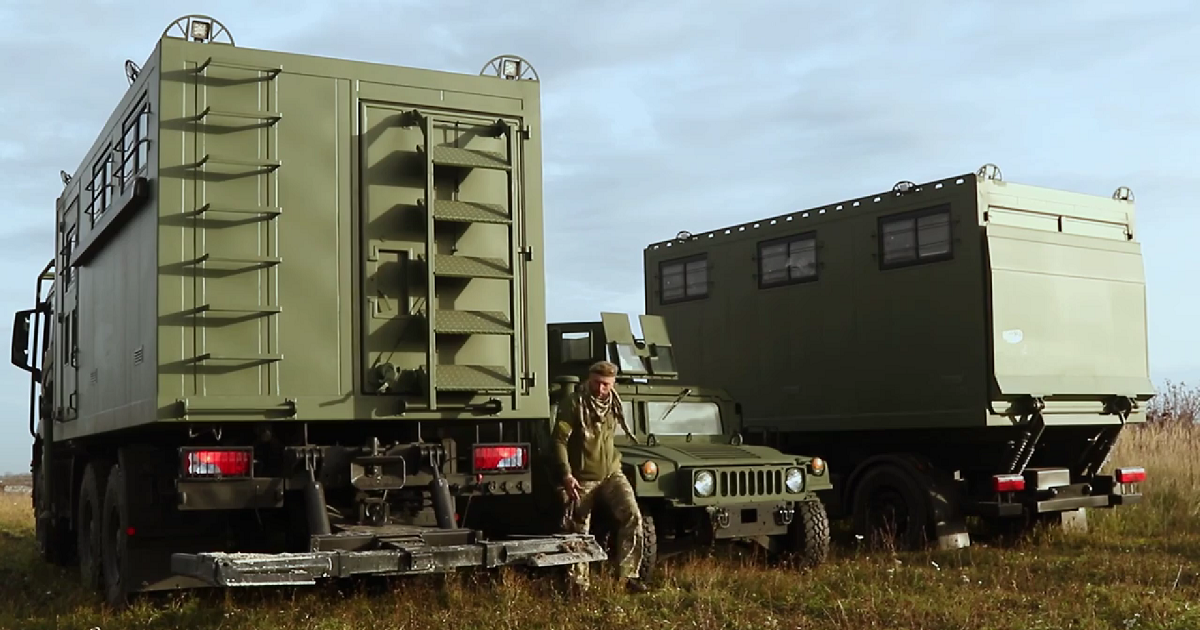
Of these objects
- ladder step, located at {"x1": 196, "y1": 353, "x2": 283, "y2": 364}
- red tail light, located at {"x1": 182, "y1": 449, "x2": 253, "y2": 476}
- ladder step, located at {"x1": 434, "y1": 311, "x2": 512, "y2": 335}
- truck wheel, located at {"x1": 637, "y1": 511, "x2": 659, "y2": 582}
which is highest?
ladder step, located at {"x1": 434, "y1": 311, "x2": 512, "y2": 335}

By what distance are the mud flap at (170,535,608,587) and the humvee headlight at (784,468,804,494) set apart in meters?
3.04

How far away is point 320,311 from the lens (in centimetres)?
862

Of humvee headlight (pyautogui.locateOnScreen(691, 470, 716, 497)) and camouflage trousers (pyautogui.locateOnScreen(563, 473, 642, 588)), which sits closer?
camouflage trousers (pyautogui.locateOnScreen(563, 473, 642, 588))

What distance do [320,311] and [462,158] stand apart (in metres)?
1.36

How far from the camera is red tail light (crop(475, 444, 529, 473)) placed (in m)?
8.98

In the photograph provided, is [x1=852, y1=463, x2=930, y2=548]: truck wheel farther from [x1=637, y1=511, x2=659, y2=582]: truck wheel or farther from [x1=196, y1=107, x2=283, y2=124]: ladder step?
[x1=196, y1=107, x2=283, y2=124]: ladder step

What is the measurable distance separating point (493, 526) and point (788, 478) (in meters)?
2.46

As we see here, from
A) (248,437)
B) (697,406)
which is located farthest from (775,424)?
(248,437)

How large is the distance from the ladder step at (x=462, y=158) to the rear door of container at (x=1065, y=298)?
5.60 meters

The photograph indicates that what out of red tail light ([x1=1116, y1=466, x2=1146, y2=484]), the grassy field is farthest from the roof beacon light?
red tail light ([x1=1116, y1=466, x2=1146, y2=484])

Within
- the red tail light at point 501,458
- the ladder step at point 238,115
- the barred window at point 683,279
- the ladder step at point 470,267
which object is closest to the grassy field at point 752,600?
the red tail light at point 501,458

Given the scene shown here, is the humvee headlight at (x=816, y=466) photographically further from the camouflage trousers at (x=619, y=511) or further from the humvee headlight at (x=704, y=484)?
the camouflage trousers at (x=619, y=511)

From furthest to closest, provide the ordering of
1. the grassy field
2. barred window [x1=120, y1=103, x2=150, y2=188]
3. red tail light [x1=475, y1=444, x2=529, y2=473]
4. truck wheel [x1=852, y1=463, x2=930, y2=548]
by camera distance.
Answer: truck wheel [x1=852, y1=463, x2=930, y2=548] < red tail light [x1=475, y1=444, x2=529, y2=473] < barred window [x1=120, y1=103, x2=150, y2=188] < the grassy field

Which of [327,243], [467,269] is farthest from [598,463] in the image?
[327,243]
